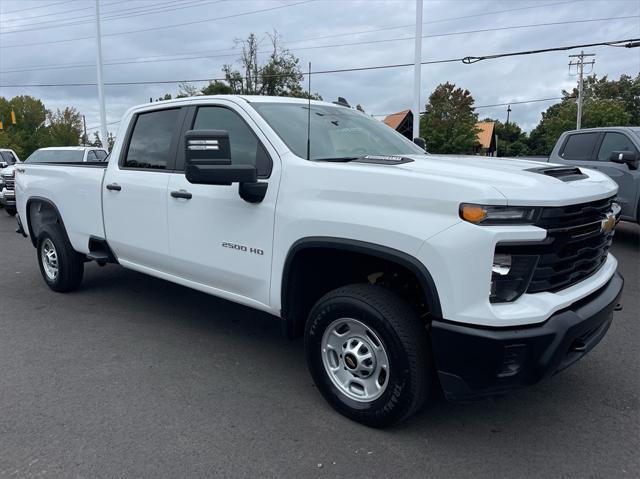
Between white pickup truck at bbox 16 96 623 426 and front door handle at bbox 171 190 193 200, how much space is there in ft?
0.06

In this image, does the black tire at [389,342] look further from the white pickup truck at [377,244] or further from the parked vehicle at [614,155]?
the parked vehicle at [614,155]

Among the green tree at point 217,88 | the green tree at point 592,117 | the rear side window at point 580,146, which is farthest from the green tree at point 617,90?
the rear side window at point 580,146

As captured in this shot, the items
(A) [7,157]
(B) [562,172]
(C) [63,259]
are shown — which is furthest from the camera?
(A) [7,157]

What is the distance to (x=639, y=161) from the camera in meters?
8.42

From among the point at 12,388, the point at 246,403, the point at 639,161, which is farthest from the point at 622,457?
the point at 639,161

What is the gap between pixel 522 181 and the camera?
2.66 m

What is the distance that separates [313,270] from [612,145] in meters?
7.74

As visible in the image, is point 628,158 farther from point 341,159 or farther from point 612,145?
point 341,159

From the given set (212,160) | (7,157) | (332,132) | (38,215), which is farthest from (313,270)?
(7,157)

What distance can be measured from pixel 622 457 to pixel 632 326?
237 cm

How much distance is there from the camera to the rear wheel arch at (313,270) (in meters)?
2.98

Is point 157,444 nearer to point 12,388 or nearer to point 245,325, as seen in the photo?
point 12,388

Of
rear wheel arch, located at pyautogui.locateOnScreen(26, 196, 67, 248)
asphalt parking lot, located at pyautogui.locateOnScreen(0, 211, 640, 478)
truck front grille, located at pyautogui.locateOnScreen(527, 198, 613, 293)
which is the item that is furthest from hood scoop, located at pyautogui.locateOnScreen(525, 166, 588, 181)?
rear wheel arch, located at pyautogui.locateOnScreen(26, 196, 67, 248)

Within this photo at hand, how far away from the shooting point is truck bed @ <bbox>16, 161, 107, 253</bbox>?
16.7 ft
